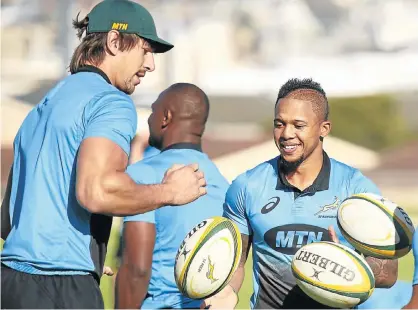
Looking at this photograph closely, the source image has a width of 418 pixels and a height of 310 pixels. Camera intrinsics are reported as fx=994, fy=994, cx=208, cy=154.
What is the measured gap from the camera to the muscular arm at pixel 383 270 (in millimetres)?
5973

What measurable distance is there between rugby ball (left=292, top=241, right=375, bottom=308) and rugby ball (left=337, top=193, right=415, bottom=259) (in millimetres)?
115

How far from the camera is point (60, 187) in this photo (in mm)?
4836

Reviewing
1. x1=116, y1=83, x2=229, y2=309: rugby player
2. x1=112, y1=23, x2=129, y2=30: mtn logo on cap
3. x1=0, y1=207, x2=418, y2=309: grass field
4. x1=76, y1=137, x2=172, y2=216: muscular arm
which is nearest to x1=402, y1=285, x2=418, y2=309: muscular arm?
x1=76, y1=137, x2=172, y2=216: muscular arm

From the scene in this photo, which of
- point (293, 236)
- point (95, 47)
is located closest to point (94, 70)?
point (95, 47)

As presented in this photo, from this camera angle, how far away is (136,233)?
21.1ft

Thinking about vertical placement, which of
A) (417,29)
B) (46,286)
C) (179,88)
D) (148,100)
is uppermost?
(417,29)

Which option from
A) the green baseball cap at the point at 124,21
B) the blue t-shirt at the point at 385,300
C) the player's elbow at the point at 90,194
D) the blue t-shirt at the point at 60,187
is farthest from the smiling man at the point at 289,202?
the player's elbow at the point at 90,194

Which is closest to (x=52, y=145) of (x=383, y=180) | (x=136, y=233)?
(x=136, y=233)

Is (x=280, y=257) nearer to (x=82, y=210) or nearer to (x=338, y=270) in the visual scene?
(x=338, y=270)

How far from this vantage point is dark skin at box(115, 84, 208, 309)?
20.9 feet

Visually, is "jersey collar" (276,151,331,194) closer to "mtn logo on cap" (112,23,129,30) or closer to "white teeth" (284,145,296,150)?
"white teeth" (284,145,296,150)

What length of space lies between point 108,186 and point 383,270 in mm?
2126

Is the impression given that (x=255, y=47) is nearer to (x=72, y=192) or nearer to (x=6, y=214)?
(x=6, y=214)

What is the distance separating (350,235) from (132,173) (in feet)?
5.27
